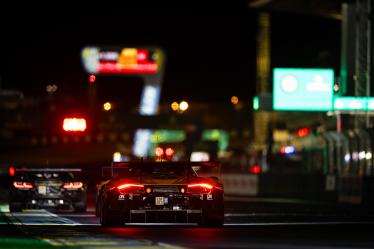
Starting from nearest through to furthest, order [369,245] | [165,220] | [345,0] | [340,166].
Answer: [369,245] < [165,220] < [340,166] < [345,0]

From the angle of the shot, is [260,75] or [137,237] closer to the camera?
[137,237]

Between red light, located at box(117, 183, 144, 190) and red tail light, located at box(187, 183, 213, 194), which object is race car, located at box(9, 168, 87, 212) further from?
red tail light, located at box(187, 183, 213, 194)

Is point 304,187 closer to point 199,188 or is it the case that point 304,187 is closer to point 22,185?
point 22,185

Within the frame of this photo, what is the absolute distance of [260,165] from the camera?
62.6 m

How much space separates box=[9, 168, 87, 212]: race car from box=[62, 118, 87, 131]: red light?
656 centimetres

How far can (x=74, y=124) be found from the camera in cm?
3400

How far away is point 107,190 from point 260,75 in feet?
227

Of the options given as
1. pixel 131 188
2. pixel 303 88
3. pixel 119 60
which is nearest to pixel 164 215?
pixel 131 188

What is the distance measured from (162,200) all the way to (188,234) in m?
1.47

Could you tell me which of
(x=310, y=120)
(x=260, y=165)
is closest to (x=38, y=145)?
(x=310, y=120)

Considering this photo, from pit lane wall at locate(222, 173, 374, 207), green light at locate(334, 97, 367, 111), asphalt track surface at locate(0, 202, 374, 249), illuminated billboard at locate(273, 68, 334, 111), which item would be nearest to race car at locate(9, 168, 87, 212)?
asphalt track surface at locate(0, 202, 374, 249)

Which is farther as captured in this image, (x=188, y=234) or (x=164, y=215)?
(x=164, y=215)

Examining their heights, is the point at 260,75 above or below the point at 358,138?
above

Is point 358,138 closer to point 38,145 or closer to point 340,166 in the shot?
point 340,166
